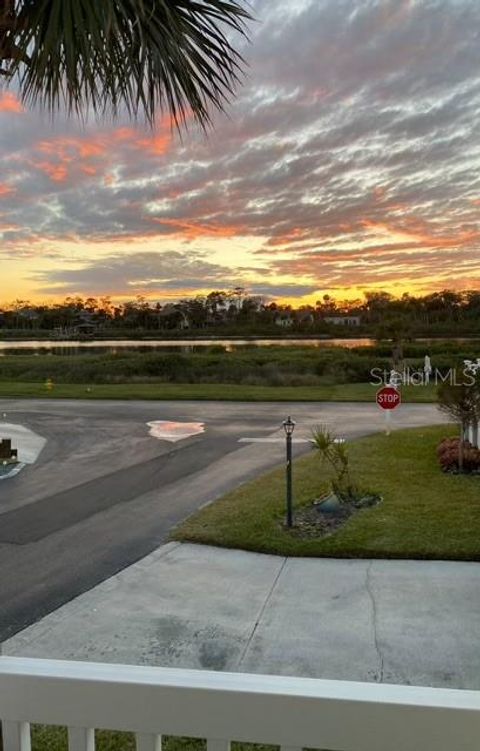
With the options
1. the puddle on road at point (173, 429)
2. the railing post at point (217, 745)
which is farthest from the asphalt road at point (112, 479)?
the railing post at point (217, 745)

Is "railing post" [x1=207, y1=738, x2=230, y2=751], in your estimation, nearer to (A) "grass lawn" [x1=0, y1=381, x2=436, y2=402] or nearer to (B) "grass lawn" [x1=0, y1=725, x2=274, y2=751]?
(B) "grass lawn" [x1=0, y1=725, x2=274, y2=751]

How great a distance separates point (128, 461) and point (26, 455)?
215 cm

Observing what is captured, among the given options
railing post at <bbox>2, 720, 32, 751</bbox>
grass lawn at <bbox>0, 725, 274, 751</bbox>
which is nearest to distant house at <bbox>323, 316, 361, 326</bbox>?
grass lawn at <bbox>0, 725, 274, 751</bbox>

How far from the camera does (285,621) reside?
15.1 feet

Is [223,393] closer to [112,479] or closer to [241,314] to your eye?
[112,479]

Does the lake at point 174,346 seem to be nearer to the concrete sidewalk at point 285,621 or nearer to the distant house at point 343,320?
the distant house at point 343,320

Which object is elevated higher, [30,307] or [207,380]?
[30,307]

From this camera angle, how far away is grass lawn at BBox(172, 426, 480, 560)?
20.2 ft

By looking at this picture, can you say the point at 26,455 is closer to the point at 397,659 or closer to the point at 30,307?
the point at 397,659

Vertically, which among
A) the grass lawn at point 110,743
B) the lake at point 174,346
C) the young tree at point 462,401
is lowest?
the grass lawn at point 110,743

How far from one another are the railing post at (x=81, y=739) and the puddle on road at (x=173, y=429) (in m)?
12.3

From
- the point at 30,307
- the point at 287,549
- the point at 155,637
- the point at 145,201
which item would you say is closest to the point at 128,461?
the point at 287,549

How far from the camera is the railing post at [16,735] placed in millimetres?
1250

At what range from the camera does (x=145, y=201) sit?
59.1 feet
